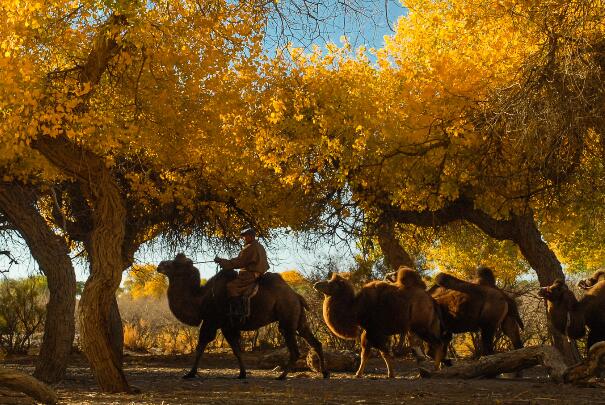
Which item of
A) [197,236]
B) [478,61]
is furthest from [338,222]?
[478,61]

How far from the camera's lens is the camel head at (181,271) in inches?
626

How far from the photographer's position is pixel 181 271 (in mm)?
15984

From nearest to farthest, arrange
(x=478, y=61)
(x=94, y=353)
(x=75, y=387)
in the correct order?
1. (x=94, y=353)
2. (x=75, y=387)
3. (x=478, y=61)

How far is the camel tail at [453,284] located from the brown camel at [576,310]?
1.67 meters

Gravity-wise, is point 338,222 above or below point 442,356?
above

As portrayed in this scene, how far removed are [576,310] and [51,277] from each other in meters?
8.59

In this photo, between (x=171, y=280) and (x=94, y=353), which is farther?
(x=171, y=280)

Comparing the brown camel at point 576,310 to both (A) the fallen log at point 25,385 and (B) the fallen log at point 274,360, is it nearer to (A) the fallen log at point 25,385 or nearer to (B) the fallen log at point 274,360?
(B) the fallen log at point 274,360

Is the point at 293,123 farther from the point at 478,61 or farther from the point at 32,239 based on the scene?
the point at 32,239

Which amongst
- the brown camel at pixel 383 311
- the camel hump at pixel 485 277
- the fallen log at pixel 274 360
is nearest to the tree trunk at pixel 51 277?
the brown camel at pixel 383 311

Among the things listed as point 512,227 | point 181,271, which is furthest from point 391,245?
point 181,271

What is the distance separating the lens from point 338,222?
70.8ft

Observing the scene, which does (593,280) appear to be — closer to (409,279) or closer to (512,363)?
(512,363)

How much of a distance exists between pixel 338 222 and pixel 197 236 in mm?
3280
